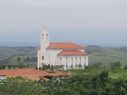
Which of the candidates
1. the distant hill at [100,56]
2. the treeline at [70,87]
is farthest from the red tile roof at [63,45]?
the treeline at [70,87]

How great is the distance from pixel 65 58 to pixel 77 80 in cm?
3036

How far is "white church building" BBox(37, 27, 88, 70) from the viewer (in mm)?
89938

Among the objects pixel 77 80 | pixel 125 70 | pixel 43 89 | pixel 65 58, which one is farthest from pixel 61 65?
pixel 43 89

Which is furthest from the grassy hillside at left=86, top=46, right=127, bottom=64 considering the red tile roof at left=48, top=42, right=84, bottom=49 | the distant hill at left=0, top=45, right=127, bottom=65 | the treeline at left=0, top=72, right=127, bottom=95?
the treeline at left=0, top=72, right=127, bottom=95

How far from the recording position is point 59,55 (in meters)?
90.4

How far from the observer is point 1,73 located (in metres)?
71.0

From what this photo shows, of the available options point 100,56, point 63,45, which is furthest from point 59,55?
point 100,56

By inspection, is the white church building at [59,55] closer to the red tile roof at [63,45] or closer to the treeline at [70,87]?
the red tile roof at [63,45]

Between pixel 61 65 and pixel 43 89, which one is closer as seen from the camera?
pixel 43 89

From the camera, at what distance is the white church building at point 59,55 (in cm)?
8994

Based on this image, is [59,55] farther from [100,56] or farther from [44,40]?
[100,56]

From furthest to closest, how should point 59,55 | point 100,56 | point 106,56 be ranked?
point 106,56, point 100,56, point 59,55

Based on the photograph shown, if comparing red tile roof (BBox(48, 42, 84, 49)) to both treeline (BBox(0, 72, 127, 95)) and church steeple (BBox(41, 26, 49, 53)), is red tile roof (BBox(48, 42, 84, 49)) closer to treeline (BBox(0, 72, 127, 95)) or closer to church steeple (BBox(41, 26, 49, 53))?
church steeple (BBox(41, 26, 49, 53))

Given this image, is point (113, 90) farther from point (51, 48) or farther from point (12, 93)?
point (51, 48)
